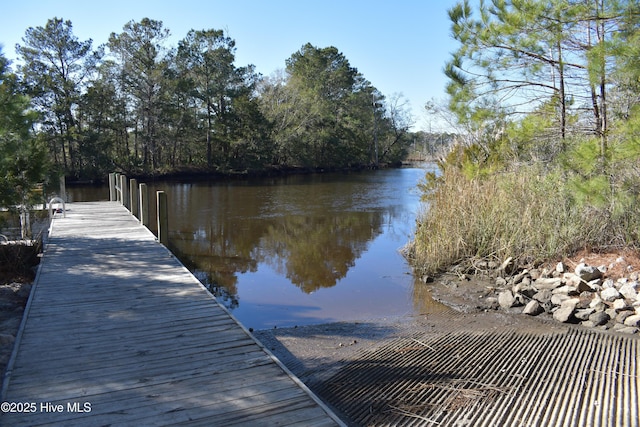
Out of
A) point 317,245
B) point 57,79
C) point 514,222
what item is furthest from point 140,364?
point 57,79

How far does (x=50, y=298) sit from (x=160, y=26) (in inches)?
1136

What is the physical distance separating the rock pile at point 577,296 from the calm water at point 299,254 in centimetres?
122

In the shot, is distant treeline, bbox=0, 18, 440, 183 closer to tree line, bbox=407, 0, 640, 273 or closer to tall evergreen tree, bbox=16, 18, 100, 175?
tall evergreen tree, bbox=16, 18, 100, 175

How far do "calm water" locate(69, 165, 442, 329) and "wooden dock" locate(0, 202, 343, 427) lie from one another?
1.87 m

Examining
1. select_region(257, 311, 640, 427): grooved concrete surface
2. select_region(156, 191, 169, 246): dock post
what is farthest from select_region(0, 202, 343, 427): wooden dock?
select_region(156, 191, 169, 246): dock post

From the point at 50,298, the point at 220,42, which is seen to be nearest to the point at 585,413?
the point at 50,298

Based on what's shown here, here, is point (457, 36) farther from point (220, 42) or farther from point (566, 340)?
point (220, 42)

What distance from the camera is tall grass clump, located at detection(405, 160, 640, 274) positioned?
294 inches

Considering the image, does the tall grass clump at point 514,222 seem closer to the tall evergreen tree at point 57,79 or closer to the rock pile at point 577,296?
the rock pile at point 577,296

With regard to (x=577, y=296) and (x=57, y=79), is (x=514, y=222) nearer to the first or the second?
(x=577, y=296)

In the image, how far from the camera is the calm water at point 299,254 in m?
7.36

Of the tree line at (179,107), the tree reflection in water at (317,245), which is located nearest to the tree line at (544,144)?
the tree reflection in water at (317,245)

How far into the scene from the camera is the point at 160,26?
30.3 meters

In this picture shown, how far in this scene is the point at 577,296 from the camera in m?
6.50
